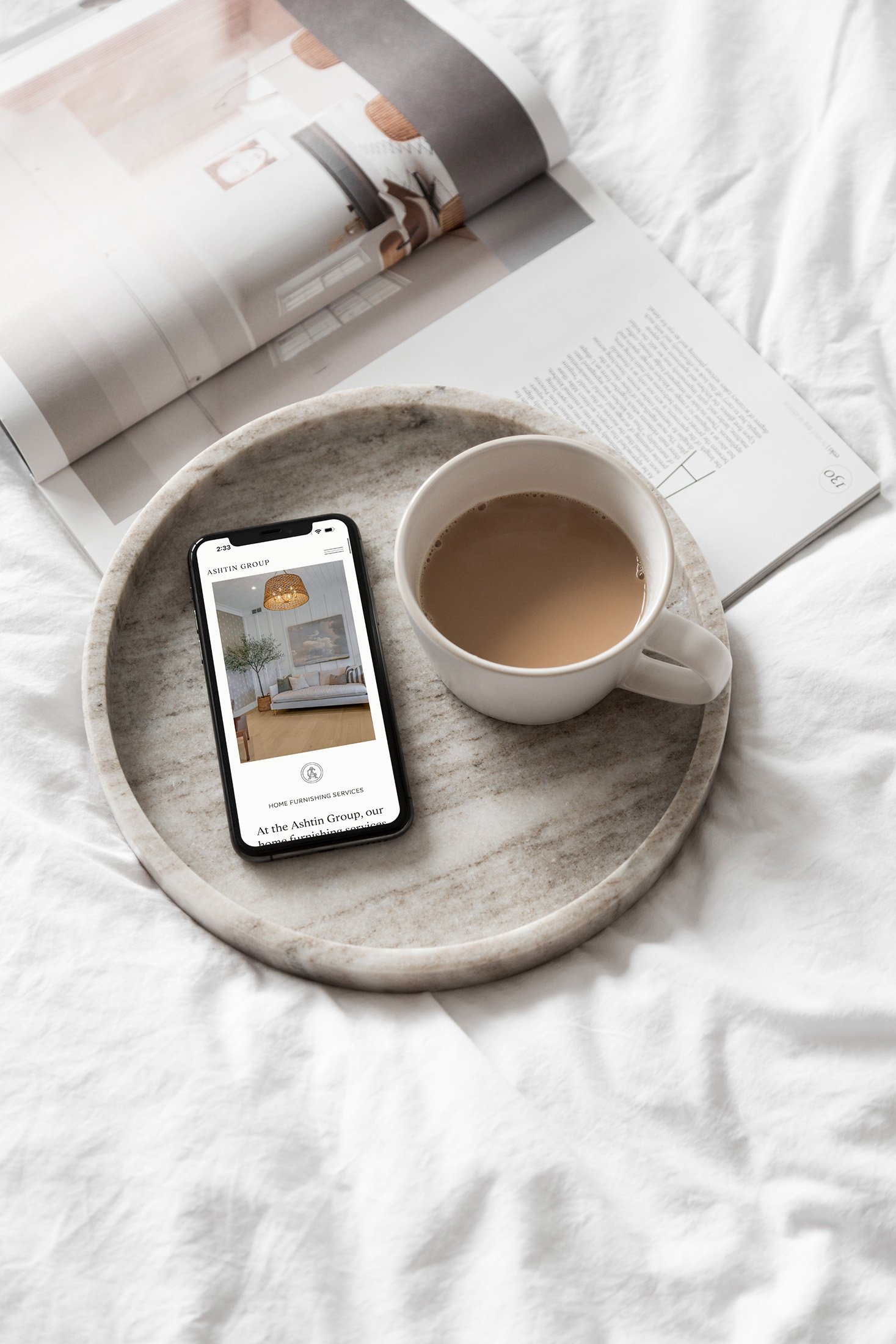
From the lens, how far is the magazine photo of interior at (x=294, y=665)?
0.57 m

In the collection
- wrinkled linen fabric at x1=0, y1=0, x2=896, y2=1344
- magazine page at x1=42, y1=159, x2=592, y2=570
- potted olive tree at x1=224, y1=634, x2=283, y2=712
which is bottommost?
wrinkled linen fabric at x1=0, y1=0, x2=896, y2=1344

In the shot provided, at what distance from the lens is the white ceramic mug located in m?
0.49

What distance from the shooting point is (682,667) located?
1.80ft

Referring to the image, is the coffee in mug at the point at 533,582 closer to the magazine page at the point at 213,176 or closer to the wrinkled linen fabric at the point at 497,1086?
the wrinkled linen fabric at the point at 497,1086

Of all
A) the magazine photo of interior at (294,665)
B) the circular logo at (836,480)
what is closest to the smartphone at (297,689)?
the magazine photo of interior at (294,665)

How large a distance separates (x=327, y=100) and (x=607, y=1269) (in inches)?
32.2

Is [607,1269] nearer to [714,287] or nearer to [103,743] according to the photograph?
[103,743]

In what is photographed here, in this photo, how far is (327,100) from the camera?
0.75 meters

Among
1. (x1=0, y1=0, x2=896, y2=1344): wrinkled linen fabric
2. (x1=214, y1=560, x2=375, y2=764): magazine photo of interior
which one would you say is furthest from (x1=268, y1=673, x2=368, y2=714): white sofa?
(x1=0, y1=0, x2=896, y2=1344): wrinkled linen fabric

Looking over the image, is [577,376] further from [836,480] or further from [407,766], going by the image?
[407,766]

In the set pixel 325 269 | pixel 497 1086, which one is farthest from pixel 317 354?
pixel 497 1086

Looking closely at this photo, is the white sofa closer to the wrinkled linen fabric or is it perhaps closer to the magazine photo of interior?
the magazine photo of interior

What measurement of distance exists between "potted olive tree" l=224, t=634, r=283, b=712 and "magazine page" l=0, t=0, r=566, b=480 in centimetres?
23

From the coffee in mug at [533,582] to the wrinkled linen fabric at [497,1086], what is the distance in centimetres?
13
